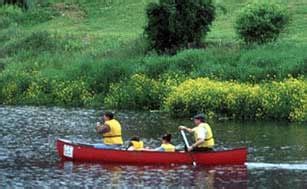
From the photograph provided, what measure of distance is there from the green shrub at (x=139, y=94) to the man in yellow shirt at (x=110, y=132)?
62.4 ft

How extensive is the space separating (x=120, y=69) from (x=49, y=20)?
937 inches

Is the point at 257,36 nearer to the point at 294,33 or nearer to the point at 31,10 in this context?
the point at 294,33

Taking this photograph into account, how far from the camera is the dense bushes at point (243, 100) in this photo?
159 ft

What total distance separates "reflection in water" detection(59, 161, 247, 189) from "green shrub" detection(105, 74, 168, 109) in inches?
809

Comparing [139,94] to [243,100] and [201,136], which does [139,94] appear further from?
[201,136]

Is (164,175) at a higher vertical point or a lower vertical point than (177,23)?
lower

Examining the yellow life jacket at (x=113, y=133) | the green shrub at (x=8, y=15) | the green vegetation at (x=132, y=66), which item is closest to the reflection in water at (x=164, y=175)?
the yellow life jacket at (x=113, y=133)

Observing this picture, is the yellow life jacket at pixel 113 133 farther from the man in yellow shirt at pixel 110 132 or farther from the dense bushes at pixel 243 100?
the dense bushes at pixel 243 100

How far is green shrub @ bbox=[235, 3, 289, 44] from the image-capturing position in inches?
2344

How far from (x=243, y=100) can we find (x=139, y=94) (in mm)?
8326

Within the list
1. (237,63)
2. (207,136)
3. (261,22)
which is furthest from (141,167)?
(261,22)

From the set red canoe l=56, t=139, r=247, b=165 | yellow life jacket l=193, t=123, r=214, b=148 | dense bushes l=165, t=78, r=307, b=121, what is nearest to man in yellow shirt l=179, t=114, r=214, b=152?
yellow life jacket l=193, t=123, r=214, b=148

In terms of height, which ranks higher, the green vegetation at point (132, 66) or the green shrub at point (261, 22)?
the green shrub at point (261, 22)

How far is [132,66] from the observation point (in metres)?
58.1
